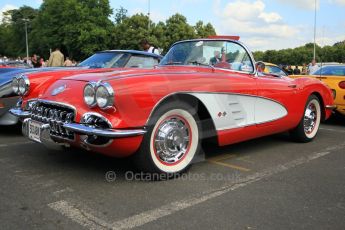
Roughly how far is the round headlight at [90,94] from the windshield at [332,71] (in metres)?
6.10

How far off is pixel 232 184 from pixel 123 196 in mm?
1102

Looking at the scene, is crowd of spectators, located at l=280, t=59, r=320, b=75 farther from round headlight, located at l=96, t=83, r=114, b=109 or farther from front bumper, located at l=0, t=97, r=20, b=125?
round headlight, located at l=96, t=83, r=114, b=109

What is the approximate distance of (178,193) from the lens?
3465 mm

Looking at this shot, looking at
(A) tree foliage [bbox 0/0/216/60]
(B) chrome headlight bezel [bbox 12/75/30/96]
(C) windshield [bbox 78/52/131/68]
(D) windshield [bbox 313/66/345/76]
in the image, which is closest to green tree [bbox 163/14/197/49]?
(A) tree foliage [bbox 0/0/216/60]

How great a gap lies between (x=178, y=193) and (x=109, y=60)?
3911 millimetres

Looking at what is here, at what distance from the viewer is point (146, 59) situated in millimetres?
7086

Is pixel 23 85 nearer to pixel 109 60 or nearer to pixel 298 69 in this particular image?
pixel 109 60

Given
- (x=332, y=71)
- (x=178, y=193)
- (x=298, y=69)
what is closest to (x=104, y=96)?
(x=178, y=193)

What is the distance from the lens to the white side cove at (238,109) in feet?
13.4

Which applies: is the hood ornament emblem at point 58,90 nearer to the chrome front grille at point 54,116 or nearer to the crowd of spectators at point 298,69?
the chrome front grille at point 54,116

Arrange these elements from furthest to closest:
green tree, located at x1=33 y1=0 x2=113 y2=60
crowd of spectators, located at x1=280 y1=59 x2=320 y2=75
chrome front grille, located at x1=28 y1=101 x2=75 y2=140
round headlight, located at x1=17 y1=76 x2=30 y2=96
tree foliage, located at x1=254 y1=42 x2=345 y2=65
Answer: tree foliage, located at x1=254 y1=42 x2=345 y2=65, green tree, located at x1=33 y1=0 x2=113 y2=60, crowd of spectators, located at x1=280 y1=59 x2=320 y2=75, round headlight, located at x1=17 y1=76 x2=30 y2=96, chrome front grille, located at x1=28 y1=101 x2=75 y2=140

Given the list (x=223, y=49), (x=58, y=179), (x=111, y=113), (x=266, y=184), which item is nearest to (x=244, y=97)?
(x=223, y=49)

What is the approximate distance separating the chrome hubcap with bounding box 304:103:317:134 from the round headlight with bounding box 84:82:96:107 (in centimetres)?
362

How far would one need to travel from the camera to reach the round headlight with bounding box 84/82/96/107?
3.42 m
